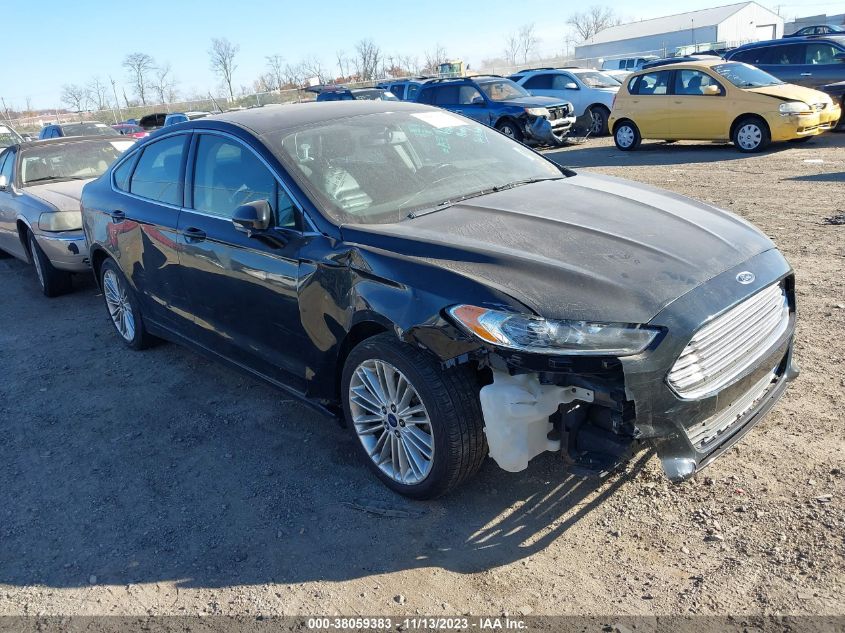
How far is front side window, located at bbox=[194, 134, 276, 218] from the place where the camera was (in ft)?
12.9

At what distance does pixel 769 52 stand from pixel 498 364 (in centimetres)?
1603

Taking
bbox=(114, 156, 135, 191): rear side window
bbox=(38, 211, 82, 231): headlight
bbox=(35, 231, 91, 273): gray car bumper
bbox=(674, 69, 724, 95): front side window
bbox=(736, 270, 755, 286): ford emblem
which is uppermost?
bbox=(674, 69, 724, 95): front side window

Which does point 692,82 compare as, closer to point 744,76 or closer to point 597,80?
point 744,76

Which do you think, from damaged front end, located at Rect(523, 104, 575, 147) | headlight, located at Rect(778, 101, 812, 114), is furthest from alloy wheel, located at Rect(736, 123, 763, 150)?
damaged front end, located at Rect(523, 104, 575, 147)

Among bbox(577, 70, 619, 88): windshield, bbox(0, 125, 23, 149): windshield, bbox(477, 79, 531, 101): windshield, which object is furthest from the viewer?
bbox(0, 125, 23, 149): windshield

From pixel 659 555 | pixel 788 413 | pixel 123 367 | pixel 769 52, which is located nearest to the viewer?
pixel 659 555

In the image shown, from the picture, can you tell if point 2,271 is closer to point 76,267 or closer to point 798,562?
point 76,267

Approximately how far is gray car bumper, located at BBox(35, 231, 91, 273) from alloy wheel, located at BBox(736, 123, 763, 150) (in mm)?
11236

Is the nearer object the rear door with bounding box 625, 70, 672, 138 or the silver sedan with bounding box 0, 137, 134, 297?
the silver sedan with bounding box 0, 137, 134, 297

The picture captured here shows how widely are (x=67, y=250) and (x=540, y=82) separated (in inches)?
565

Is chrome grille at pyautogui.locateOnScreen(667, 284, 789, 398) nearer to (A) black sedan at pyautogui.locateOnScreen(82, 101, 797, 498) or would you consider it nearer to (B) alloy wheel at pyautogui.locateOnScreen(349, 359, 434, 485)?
(A) black sedan at pyautogui.locateOnScreen(82, 101, 797, 498)

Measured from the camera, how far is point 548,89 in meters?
18.5

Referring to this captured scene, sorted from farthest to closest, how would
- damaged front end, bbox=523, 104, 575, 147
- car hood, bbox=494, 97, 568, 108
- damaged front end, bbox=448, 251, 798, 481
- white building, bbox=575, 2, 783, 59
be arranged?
white building, bbox=575, 2, 783, 59, car hood, bbox=494, 97, 568, 108, damaged front end, bbox=523, 104, 575, 147, damaged front end, bbox=448, 251, 798, 481

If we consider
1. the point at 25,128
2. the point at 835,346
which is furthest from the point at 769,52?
the point at 25,128
